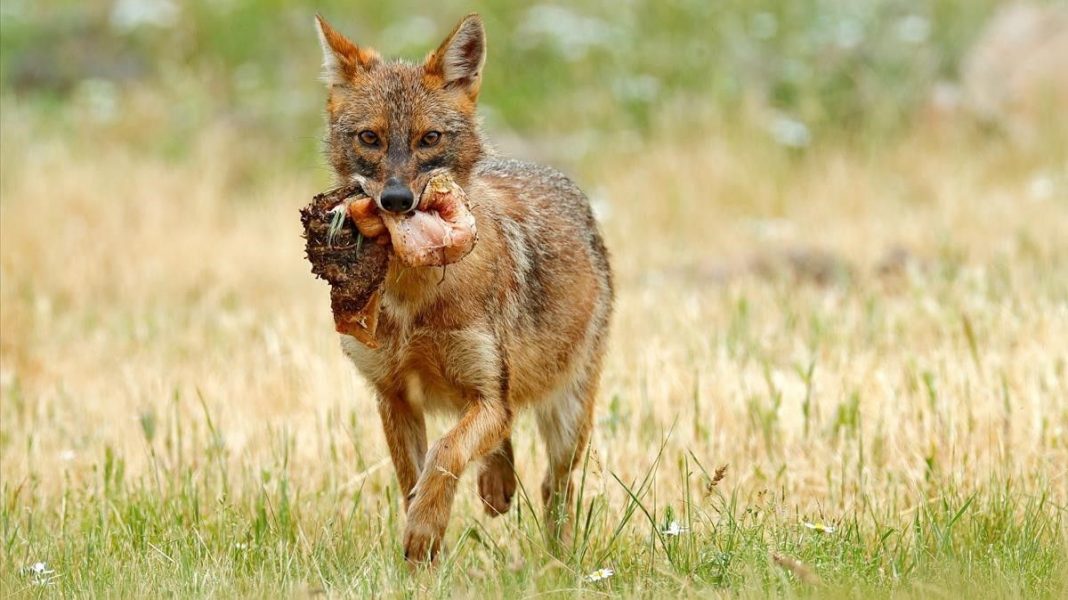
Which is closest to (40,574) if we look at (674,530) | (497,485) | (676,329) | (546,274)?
(497,485)

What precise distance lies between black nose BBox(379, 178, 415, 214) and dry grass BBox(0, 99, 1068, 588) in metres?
1.23

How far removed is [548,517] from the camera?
5785 millimetres

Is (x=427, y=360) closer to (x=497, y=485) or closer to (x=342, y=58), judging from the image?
(x=497, y=485)

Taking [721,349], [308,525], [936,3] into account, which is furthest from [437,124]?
[936,3]

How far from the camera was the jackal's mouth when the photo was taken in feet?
15.4

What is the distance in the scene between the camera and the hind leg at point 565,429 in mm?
6129

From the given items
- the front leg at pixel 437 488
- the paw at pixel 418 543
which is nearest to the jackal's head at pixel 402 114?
the front leg at pixel 437 488

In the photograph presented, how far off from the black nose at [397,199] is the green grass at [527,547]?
1.08 metres

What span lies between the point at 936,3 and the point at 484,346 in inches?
497

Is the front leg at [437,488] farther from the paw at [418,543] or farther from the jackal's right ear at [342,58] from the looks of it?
the jackal's right ear at [342,58]

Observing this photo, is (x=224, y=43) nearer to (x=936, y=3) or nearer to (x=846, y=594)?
(x=936, y=3)

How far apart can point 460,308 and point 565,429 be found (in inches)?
47.0

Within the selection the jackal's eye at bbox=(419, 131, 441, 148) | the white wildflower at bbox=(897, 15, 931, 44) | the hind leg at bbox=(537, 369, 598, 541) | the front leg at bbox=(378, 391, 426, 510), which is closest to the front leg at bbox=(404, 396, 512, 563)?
the front leg at bbox=(378, 391, 426, 510)

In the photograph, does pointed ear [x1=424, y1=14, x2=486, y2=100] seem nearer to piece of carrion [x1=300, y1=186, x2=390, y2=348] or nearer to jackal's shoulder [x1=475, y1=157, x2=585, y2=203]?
jackal's shoulder [x1=475, y1=157, x2=585, y2=203]
